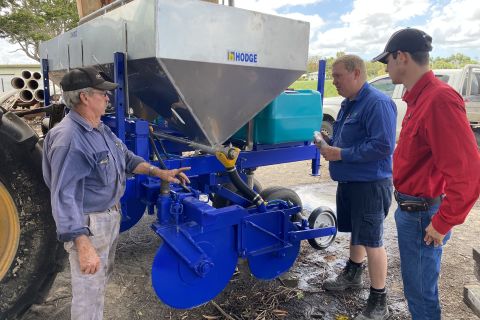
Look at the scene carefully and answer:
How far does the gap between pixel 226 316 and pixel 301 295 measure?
0.65 metres

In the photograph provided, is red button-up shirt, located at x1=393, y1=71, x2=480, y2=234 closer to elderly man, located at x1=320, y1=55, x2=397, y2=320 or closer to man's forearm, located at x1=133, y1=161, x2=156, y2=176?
elderly man, located at x1=320, y1=55, x2=397, y2=320

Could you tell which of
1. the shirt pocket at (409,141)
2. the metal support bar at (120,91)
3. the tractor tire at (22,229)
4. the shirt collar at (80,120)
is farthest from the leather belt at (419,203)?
the tractor tire at (22,229)

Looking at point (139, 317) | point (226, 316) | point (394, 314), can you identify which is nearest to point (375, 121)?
point (394, 314)

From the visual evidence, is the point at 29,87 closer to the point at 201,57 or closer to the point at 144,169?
the point at 144,169

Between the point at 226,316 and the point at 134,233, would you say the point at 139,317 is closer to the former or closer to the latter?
the point at 226,316

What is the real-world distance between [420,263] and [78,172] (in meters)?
1.76

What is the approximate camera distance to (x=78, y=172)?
1749 millimetres

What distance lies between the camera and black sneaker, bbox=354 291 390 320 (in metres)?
2.66

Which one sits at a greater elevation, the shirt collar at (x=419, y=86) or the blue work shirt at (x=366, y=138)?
the shirt collar at (x=419, y=86)

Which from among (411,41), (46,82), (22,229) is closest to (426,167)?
(411,41)

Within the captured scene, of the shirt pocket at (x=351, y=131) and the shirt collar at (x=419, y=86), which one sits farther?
the shirt pocket at (x=351, y=131)

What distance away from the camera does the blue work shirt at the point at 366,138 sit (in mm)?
2529

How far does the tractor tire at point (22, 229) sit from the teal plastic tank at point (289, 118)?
158 cm

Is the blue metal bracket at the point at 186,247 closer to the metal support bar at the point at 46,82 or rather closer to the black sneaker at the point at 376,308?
the black sneaker at the point at 376,308
